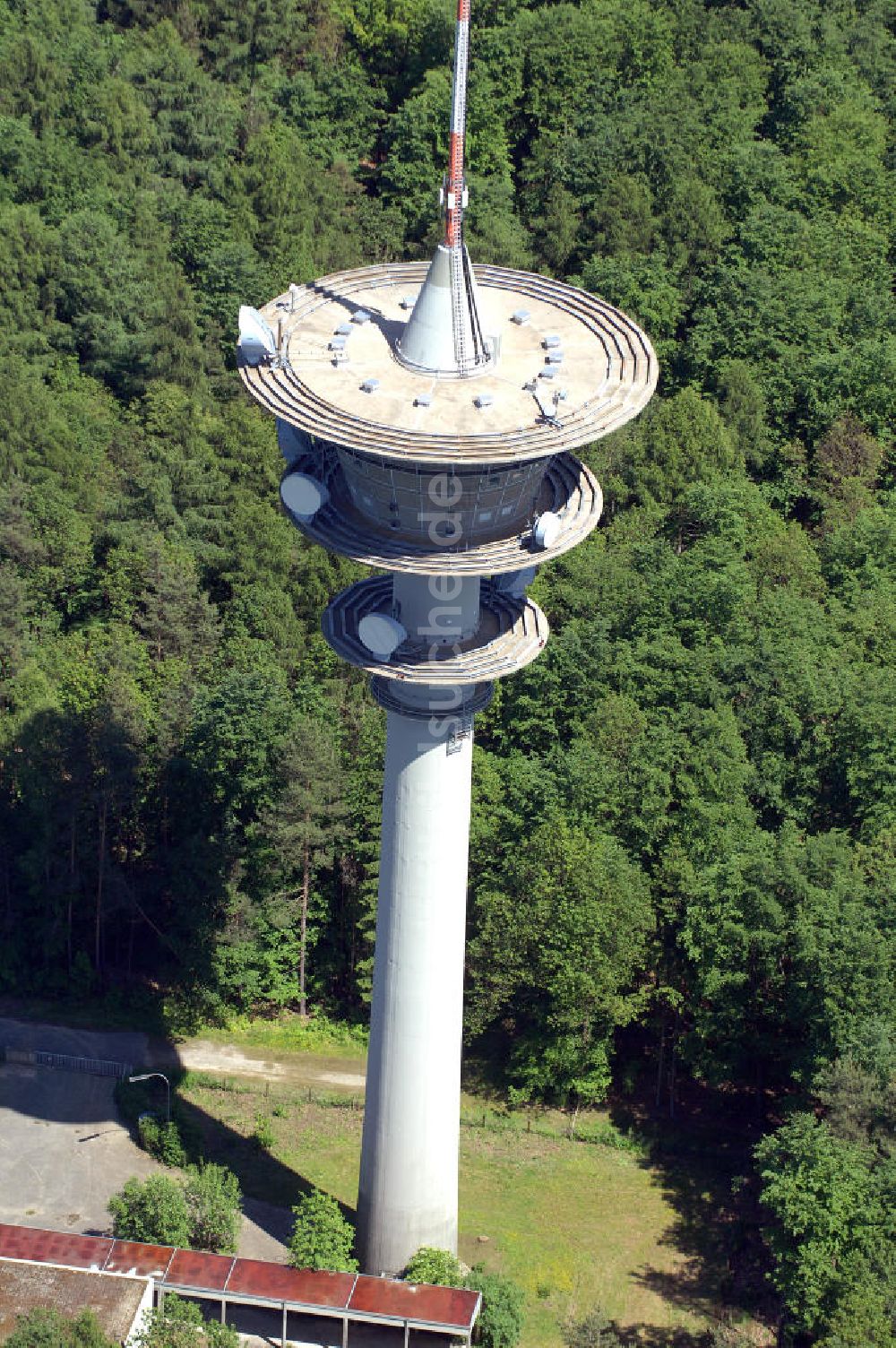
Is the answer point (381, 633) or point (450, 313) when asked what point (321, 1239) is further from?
point (450, 313)

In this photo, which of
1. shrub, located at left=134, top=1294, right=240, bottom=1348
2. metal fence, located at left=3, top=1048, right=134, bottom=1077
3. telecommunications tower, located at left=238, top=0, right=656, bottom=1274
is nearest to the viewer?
telecommunications tower, located at left=238, top=0, right=656, bottom=1274

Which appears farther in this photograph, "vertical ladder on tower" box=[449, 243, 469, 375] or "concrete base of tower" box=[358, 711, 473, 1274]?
"concrete base of tower" box=[358, 711, 473, 1274]

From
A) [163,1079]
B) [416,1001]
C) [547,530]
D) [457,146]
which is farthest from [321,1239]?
[457,146]

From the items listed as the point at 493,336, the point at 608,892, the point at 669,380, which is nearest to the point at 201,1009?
the point at 608,892

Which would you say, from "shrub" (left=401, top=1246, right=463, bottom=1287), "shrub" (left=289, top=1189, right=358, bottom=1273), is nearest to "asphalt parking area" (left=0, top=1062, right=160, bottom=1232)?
"shrub" (left=289, top=1189, right=358, bottom=1273)

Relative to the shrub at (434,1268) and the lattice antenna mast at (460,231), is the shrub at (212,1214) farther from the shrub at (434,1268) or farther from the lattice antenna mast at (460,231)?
the lattice antenna mast at (460,231)

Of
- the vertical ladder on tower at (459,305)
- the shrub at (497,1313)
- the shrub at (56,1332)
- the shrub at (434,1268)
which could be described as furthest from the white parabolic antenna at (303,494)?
the shrub at (497,1313)

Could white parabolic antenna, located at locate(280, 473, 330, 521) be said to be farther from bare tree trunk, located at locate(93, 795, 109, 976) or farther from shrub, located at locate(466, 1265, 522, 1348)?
shrub, located at locate(466, 1265, 522, 1348)
